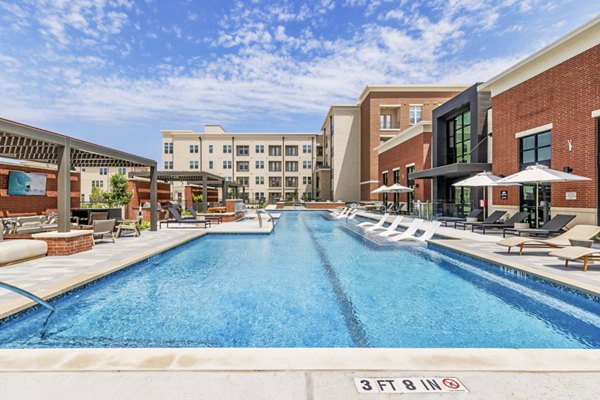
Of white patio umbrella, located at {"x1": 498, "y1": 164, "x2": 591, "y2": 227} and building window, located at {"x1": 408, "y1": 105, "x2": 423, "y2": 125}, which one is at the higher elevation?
building window, located at {"x1": 408, "y1": 105, "x2": 423, "y2": 125}

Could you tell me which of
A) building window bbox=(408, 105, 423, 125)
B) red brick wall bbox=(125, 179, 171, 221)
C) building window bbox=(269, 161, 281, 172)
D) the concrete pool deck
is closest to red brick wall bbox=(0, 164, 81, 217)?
red brick wall bbox=(125, 179, 171, 221)

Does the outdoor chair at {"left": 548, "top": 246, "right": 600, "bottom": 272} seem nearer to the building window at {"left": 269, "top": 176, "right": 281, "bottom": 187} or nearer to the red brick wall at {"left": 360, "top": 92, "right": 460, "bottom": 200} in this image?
the red brick wall at {"left": 360, "top": 92, "right": 460, "bottom": 200}

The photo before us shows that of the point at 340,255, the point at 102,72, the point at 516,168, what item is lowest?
the point at 340,255

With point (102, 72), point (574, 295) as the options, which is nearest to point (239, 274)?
point (574, 295)

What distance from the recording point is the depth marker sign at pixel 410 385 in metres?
2.61

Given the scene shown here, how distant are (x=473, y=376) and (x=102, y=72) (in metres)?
19.8

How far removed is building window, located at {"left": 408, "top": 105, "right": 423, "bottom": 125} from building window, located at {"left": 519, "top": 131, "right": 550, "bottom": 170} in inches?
1002

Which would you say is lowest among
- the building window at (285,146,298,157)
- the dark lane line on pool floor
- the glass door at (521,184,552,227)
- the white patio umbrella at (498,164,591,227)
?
the dark lane line on pool floor

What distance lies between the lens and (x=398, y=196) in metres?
32.3

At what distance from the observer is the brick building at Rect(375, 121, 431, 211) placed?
25625 millimetres

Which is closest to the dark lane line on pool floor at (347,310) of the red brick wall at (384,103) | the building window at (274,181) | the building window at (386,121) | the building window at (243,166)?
the red brick wall at (384,103)

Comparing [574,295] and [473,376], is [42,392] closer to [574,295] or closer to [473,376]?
[473,376]

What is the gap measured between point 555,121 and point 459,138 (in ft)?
31.2

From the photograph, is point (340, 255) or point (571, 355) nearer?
point (571, 355)
